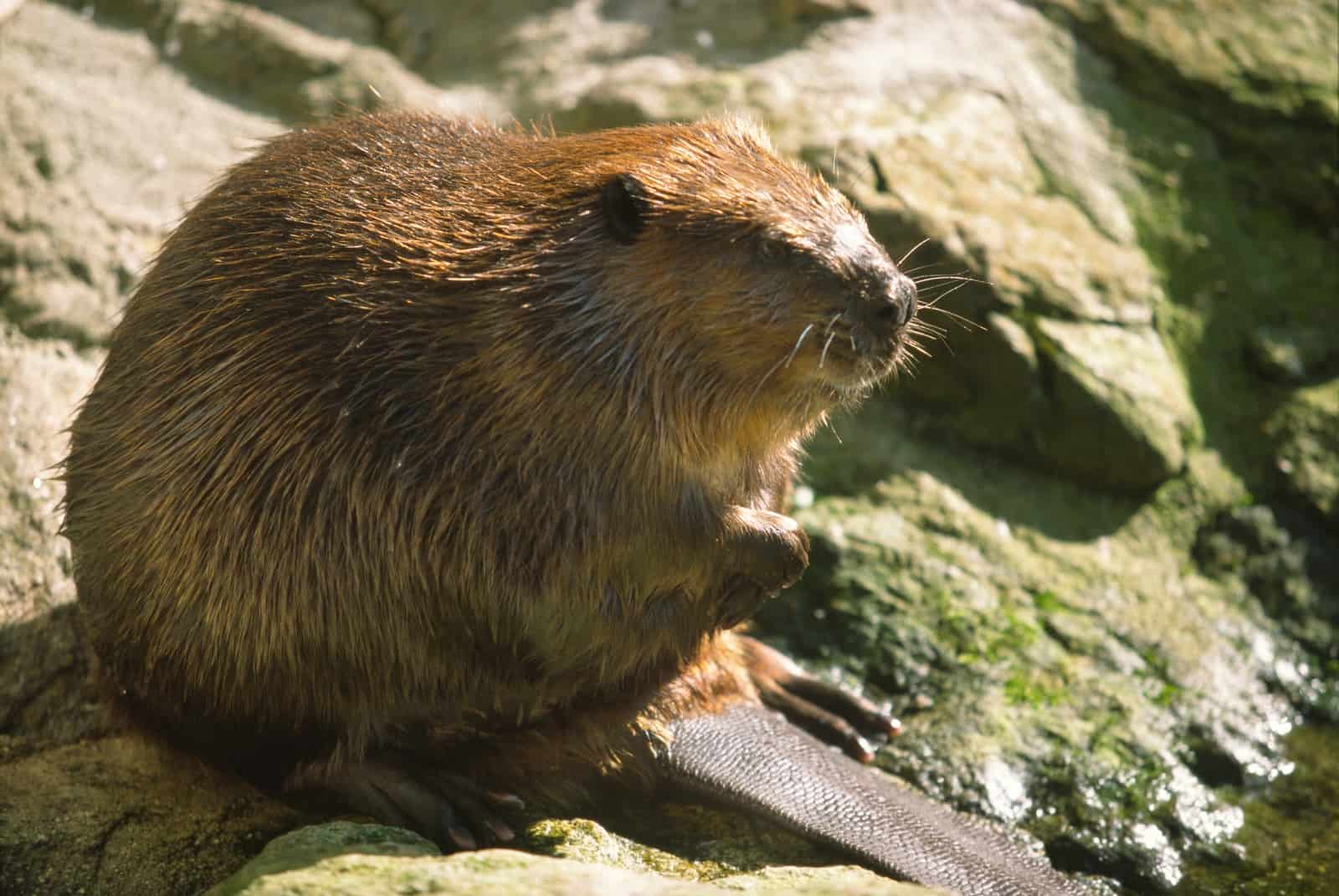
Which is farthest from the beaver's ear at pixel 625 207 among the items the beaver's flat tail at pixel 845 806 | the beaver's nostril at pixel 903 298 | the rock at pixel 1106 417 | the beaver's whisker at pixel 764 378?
the rock at pixel 1106 417

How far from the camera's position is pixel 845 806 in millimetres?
2932

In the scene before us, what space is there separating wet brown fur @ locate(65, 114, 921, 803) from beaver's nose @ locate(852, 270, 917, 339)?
0.05m

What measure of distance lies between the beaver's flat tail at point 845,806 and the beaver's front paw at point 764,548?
39 cm

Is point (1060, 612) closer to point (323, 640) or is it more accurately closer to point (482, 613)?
point (482, 613)

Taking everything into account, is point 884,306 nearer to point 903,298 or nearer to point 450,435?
point 903,298

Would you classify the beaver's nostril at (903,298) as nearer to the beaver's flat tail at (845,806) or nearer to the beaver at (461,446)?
the beaver at (461,446)

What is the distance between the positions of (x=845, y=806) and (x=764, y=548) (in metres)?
0.56

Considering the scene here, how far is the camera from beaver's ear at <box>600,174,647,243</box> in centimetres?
271

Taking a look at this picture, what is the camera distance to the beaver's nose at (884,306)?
268 centimetres

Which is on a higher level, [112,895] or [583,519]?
[583,519]

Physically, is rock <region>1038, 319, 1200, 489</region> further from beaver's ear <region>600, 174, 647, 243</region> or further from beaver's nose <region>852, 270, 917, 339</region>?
beaver's ear <region>600, 174, 647, 243</region>

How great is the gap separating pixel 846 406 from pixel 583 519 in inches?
24.6

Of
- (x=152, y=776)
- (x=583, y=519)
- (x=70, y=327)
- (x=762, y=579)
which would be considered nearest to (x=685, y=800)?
(x=762, y=579)

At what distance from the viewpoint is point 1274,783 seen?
11.6 feet
